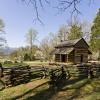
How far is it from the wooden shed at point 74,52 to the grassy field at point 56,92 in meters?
27.1

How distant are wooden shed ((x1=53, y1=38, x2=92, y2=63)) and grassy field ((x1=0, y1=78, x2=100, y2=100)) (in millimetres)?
27127

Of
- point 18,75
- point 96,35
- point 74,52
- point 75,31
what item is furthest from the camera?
point 75,31

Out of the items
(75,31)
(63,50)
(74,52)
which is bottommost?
(74,52)

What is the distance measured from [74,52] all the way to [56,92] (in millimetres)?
30451

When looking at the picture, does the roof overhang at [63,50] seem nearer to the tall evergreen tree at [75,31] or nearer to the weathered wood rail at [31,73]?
the tall evergreen tree at [75,31]

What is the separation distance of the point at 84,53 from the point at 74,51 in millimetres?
3092

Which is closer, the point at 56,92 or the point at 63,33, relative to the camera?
the point at 56,92

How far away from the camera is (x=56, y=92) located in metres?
13.9

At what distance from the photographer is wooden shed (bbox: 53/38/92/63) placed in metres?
43.6

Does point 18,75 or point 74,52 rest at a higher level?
point 74,52

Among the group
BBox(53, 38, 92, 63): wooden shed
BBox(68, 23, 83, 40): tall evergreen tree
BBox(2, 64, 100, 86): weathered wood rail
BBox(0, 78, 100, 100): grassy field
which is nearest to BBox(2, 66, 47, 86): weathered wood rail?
BBox(2, 64, 100, 86): weathered wood rail

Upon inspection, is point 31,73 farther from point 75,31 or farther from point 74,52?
point 75,31

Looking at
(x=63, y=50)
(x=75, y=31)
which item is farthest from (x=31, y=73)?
(x=75, y=31)

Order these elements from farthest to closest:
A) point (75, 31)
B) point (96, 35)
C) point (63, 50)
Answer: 1. point (75, 31)
2. point (96, 35)
3. point (63, 50)
